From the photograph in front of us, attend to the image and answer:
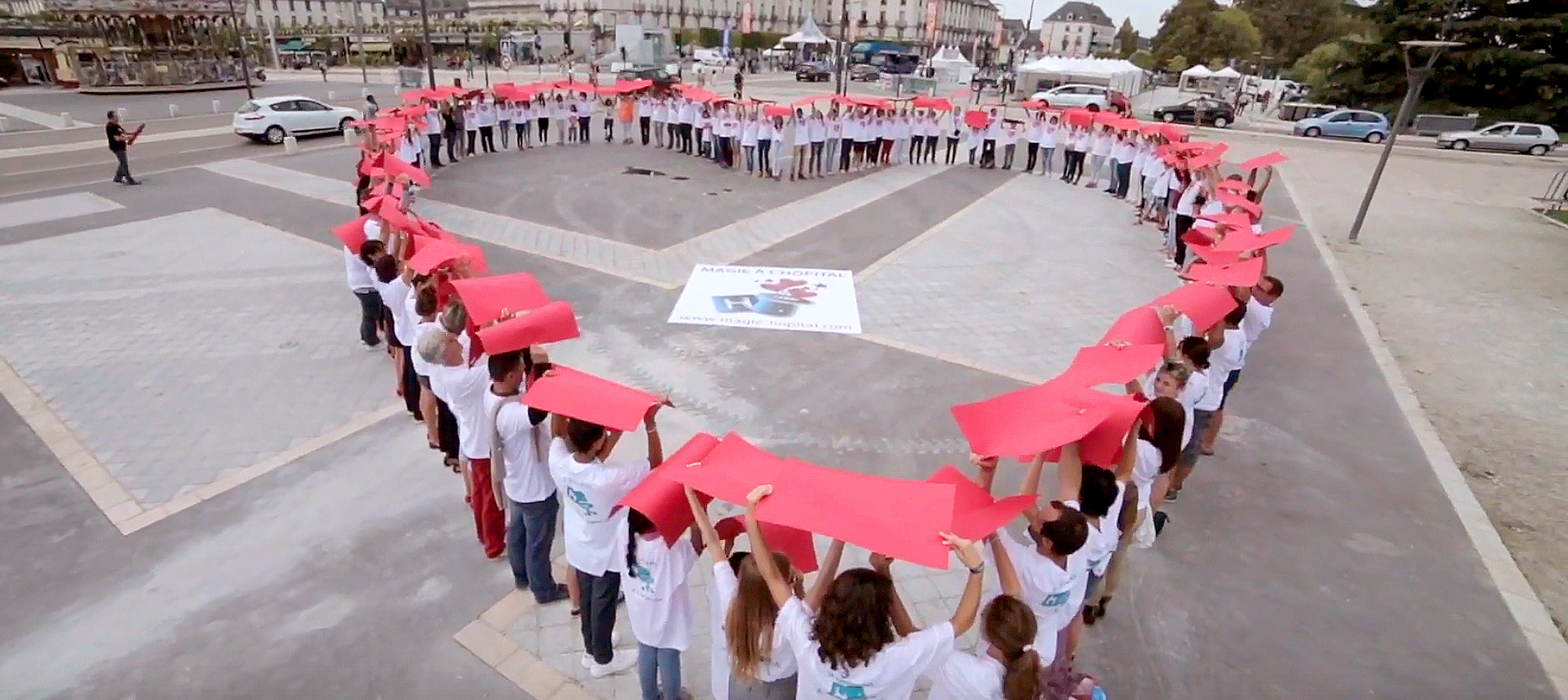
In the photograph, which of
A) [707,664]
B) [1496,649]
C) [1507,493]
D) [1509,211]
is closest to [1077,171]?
[1509,211]

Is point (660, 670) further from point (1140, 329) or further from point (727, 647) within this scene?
point (1140, 329)

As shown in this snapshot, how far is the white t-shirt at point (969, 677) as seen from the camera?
280cm

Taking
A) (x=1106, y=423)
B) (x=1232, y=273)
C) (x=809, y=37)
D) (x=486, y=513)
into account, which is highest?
(x=809, y=37)

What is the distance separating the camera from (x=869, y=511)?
2.97 metres

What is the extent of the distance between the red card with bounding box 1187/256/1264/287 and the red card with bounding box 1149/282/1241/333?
101mm

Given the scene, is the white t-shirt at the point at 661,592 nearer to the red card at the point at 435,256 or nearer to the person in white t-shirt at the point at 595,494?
the person in white t-shirt at the point at 595,494

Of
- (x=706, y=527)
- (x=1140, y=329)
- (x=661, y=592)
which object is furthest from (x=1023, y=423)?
(x=1140, y=329)


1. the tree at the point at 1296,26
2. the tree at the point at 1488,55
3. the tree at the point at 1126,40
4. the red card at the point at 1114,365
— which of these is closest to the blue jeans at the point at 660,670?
the red card at the point at 1114,365

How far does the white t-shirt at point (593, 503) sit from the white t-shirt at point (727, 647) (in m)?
0.61

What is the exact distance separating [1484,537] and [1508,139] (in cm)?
3422

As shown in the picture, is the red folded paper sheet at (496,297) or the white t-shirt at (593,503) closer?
the white t-shirt at (593,503)

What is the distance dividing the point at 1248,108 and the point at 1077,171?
1580 inches

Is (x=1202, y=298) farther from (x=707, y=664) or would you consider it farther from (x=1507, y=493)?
(x=707, y=664)

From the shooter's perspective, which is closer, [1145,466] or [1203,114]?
[1145,466]
